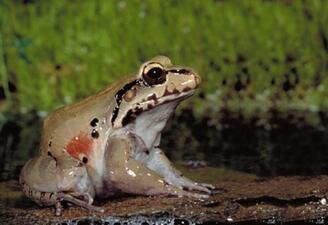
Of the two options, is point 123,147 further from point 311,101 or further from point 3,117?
point 311,101

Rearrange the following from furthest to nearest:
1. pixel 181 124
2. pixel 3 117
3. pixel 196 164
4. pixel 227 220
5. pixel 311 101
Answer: pixel 311 101 → pixel 3 117 → pixel 181 124 → pixel 196 164 → pixel 227 220

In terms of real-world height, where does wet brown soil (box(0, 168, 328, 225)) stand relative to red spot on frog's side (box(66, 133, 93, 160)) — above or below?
below

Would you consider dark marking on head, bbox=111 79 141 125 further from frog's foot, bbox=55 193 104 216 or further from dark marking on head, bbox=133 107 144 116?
frog's foot, bbox=55 193 104 216

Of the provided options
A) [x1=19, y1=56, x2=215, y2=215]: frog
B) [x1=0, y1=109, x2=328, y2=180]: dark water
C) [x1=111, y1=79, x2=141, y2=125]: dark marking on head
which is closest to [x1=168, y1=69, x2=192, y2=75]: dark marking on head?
[x1=19, y1=56, x2=215, y2=215]: frog

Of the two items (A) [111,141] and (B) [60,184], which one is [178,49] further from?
(B) [60,184]

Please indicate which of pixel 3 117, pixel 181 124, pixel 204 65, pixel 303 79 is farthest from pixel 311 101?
pixel 3 117

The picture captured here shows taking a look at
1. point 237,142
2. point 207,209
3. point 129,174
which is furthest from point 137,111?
point 237,142
